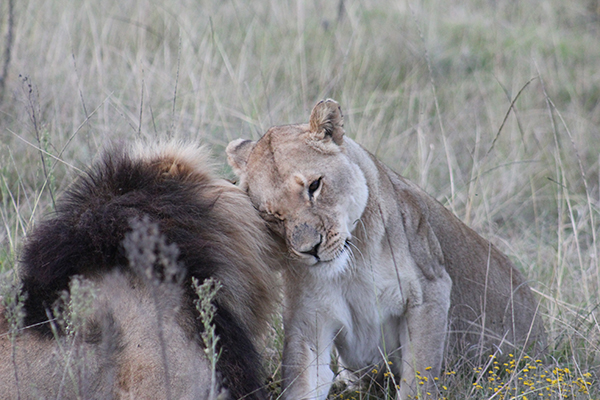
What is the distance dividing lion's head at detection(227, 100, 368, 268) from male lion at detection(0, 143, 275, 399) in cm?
12

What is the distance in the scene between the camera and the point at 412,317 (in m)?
3.03

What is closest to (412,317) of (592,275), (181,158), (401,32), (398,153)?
(181,158)

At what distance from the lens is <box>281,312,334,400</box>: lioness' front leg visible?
301 cm

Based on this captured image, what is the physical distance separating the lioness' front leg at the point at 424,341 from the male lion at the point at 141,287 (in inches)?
24.4

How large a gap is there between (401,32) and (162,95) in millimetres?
3254

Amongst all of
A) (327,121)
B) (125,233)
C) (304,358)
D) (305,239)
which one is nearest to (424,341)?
(304,358)

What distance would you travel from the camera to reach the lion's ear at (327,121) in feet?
10.2

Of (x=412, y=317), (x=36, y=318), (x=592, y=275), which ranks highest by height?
(x=36, y=318)

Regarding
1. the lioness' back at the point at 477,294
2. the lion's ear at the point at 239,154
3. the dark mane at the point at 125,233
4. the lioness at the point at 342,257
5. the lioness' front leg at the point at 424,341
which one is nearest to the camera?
the dark mane at the point at 125,233

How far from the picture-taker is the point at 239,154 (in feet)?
10.9

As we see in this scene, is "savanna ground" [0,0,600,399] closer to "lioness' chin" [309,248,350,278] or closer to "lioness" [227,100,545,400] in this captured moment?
"lioness" [227,100,545,400]

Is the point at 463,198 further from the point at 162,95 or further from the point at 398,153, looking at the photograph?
the point at 162,95

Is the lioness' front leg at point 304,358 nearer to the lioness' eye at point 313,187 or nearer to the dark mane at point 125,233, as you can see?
the dark mane at point 125,233

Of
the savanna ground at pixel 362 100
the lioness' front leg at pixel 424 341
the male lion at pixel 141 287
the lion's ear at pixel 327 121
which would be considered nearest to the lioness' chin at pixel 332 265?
the male lion at pixel 141 287
